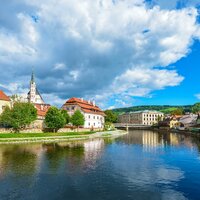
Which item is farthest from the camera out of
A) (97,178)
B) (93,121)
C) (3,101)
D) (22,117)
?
(93,121)

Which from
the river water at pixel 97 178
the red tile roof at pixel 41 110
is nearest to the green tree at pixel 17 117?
the red tile roof at pixel 41 110

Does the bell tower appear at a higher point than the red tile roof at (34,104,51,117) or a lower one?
higher

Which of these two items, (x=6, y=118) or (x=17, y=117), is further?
(x=6, y=118)

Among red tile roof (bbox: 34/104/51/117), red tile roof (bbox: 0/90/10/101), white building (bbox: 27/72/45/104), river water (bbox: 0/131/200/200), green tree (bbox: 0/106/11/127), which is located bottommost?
river water (bbox: 0/131/200/200)

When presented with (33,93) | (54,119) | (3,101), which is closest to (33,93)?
(33,93)

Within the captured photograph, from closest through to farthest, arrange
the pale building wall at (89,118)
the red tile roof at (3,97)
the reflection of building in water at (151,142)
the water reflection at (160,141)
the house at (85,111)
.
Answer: the reflection of building in water at (151,142)
the water reflection at (160,141)
the red tile roof at (3,97)
the house at (85,111)
the pale building wall at (89,118)

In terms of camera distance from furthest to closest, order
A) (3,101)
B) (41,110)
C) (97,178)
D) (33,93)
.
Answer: (33,93)
(41,110)
(3,101)
(97,178)

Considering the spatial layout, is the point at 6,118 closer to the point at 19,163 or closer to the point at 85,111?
the point at 85,111

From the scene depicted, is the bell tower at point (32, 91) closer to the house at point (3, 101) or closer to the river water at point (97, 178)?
the house at point (3, 101)

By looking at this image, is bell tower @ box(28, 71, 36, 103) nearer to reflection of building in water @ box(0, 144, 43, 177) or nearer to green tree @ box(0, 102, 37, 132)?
green tree @ box(0, 102, 37, 132)

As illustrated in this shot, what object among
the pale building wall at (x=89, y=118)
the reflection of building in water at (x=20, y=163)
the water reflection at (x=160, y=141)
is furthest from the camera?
the pale building wall at (x=89, y=118)

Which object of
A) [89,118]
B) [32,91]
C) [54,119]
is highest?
[32,91]

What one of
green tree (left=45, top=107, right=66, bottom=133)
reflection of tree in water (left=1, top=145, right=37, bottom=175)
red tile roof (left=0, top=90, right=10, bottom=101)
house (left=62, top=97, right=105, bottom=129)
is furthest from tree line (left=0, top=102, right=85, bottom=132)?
reflection of tree in water (left=1, top=145, right=37, bottom=175)

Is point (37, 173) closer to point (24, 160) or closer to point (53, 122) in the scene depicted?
point (24, 160)
